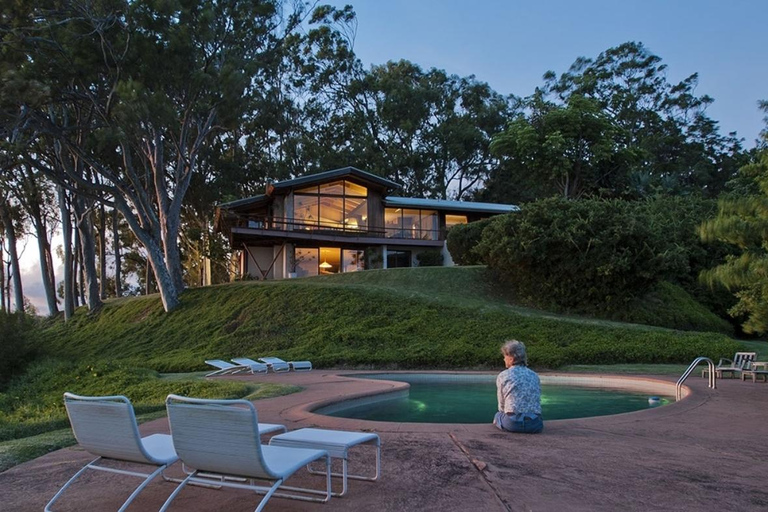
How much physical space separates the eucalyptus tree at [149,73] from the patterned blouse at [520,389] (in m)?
17.2

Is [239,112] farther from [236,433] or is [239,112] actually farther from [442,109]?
[442,109]

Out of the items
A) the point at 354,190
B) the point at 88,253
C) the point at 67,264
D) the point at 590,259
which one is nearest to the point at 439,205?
the point at 354,190

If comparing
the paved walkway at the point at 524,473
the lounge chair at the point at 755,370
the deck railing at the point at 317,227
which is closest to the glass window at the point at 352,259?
the deck railing at the point at 317,227

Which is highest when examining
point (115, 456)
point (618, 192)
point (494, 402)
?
point (618, 192)

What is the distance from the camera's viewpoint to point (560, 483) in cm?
478

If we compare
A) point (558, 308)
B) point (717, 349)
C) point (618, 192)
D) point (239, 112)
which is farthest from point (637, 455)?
point (618, 192)

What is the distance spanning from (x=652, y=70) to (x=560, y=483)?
171 feet

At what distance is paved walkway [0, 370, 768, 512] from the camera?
437 cm

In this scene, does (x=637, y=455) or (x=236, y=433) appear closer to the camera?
(x=236, y=433)

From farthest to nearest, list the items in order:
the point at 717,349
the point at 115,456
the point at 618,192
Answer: the point at 618,192 < the point at 717,349 < the point at 115,456

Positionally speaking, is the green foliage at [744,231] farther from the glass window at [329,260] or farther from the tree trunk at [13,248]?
the tree trunk at [13,248]

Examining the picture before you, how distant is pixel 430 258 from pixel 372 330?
641 inches

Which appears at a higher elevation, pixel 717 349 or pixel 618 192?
pixel 618 192

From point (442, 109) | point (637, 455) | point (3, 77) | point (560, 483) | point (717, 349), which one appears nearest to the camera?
point (560, 483)
